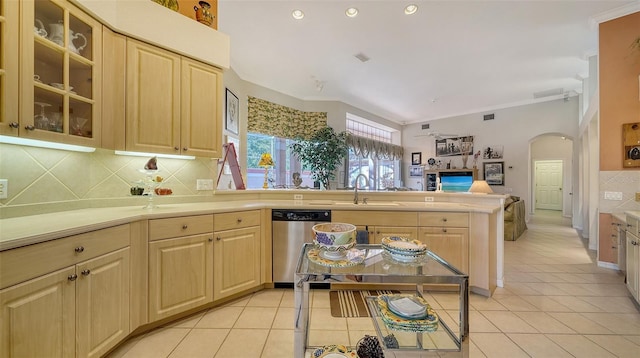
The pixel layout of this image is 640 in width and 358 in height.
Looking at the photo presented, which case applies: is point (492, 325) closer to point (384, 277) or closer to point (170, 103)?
point (384, 277)

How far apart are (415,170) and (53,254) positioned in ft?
29.5

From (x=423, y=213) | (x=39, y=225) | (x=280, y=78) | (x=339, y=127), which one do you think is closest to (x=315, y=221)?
(x=423, y=213)

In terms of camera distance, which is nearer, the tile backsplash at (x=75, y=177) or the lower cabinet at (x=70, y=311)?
the lower cabinet at (x=70, y=311)

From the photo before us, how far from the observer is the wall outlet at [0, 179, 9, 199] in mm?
1543

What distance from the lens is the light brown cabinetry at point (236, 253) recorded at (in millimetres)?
2184

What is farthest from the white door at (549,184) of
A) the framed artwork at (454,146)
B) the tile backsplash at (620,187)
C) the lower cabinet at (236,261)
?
the lower cabinet at (236,261)

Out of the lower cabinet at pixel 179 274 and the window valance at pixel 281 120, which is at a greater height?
the window valance at pixel 281 120

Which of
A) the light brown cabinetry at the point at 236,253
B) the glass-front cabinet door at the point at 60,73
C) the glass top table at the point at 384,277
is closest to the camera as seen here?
the glass top table at the point at 384,277

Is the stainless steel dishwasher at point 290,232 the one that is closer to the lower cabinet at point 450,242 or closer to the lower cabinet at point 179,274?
the lower cabinet at point 179,274

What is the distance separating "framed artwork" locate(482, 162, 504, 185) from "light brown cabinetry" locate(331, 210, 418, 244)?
617cm

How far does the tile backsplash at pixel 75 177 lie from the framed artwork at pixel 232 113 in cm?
139

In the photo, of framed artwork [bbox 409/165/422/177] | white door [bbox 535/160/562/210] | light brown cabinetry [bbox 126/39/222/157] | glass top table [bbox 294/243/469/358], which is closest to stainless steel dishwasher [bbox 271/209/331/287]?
light brown cabinetry [bbox 126/39/222/157]

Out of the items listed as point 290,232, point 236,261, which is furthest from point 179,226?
point 290,232

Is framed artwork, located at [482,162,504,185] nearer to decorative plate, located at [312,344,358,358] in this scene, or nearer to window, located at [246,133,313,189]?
window, located at [246,133,313,189]
